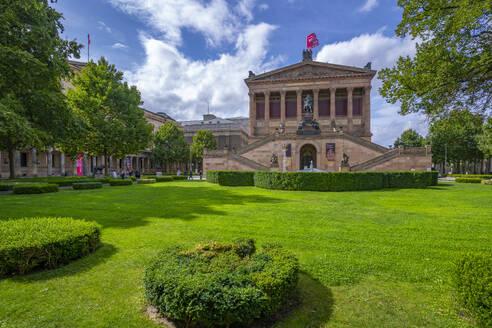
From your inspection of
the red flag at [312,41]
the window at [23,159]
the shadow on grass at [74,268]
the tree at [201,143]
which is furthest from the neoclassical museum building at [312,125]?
the window at [23,159]

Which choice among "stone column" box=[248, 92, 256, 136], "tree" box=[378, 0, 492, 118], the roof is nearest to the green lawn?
"tree" box=[378, 0, 492, 118]

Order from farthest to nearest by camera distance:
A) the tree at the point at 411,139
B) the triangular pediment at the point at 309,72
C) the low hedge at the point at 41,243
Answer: the tree at the point at 411,139 < the triangular pediment at the point at 309,72 < the low hedge at the point at 41,243

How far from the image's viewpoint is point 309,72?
52.7 metres

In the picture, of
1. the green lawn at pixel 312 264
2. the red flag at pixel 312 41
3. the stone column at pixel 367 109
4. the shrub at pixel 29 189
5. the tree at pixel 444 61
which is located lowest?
the green lawn at pixel 312 264

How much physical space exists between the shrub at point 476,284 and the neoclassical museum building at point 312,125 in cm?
2778

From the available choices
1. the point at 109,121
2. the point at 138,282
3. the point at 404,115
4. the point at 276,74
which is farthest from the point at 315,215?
the point at 276,74

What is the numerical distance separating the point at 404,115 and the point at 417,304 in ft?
26.6

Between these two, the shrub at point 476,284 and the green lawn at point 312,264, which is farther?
the green lawn at point 312,264

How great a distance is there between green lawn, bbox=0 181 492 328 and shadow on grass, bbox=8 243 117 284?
0.9 inches

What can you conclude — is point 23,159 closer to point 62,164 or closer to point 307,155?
point 62,164

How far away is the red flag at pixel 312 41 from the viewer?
5250 cm

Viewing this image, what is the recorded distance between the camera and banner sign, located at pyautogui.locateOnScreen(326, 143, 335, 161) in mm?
36156

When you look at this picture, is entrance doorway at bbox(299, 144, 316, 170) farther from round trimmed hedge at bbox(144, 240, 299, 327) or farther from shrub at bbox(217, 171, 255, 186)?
round trimmed hedge at bbox(144, 240, 299, 327)

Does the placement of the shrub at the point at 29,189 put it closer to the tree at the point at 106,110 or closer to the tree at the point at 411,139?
the tree at the point at 106,110
